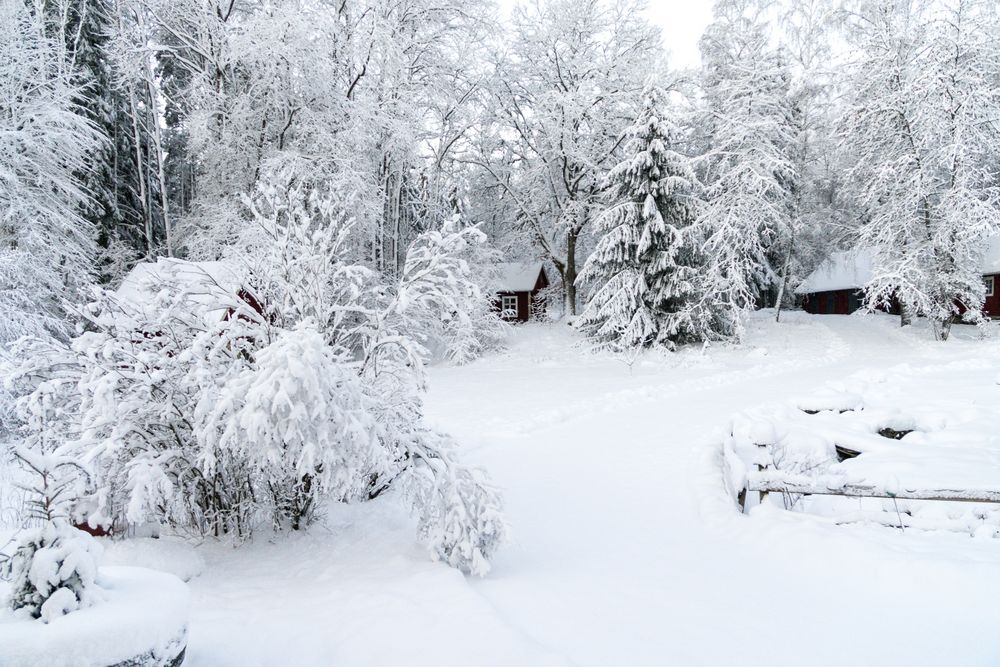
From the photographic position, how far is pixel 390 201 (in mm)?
22891

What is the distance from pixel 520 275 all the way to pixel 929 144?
18.8 m

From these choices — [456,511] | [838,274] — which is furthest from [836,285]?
[456,511]

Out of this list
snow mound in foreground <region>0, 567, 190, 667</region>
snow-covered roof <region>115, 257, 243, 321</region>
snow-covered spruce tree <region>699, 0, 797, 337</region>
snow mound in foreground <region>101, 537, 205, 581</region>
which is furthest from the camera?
snow-covered spruce tree <region>699, 0, 797, 337</region>

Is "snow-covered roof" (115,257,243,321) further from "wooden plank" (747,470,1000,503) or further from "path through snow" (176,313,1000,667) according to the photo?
"wooden plank" (747,470,1000,503)

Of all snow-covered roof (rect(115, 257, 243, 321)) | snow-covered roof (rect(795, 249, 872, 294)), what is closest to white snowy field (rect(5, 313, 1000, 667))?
snow-covered roof (rect(115, 257, 243, 321))

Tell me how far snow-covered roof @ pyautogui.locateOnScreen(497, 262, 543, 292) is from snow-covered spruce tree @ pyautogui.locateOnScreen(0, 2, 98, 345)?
66.5ft

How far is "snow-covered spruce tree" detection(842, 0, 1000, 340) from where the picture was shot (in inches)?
763

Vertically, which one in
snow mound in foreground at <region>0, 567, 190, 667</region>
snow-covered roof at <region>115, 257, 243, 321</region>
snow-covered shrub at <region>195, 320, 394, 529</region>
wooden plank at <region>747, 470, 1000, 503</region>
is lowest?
wooden plank at <region>747, 470, 1000, 503</region>

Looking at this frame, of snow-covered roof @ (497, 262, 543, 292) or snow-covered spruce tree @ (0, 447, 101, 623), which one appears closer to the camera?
snow-covered spruce tree @ (0, 447, 101, 623)

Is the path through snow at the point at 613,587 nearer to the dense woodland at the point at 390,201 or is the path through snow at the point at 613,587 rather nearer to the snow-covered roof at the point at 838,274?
the dense woodland at the point at 390,201

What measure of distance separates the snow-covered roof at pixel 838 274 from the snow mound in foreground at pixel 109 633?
111 feet

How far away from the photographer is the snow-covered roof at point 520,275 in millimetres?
30922

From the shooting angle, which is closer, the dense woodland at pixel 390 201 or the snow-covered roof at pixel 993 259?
the dense woodland at pixel 390 201

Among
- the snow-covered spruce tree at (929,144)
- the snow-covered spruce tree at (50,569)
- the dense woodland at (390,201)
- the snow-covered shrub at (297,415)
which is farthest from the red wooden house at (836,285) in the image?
the snow-covered spruce tree at (50,569)
